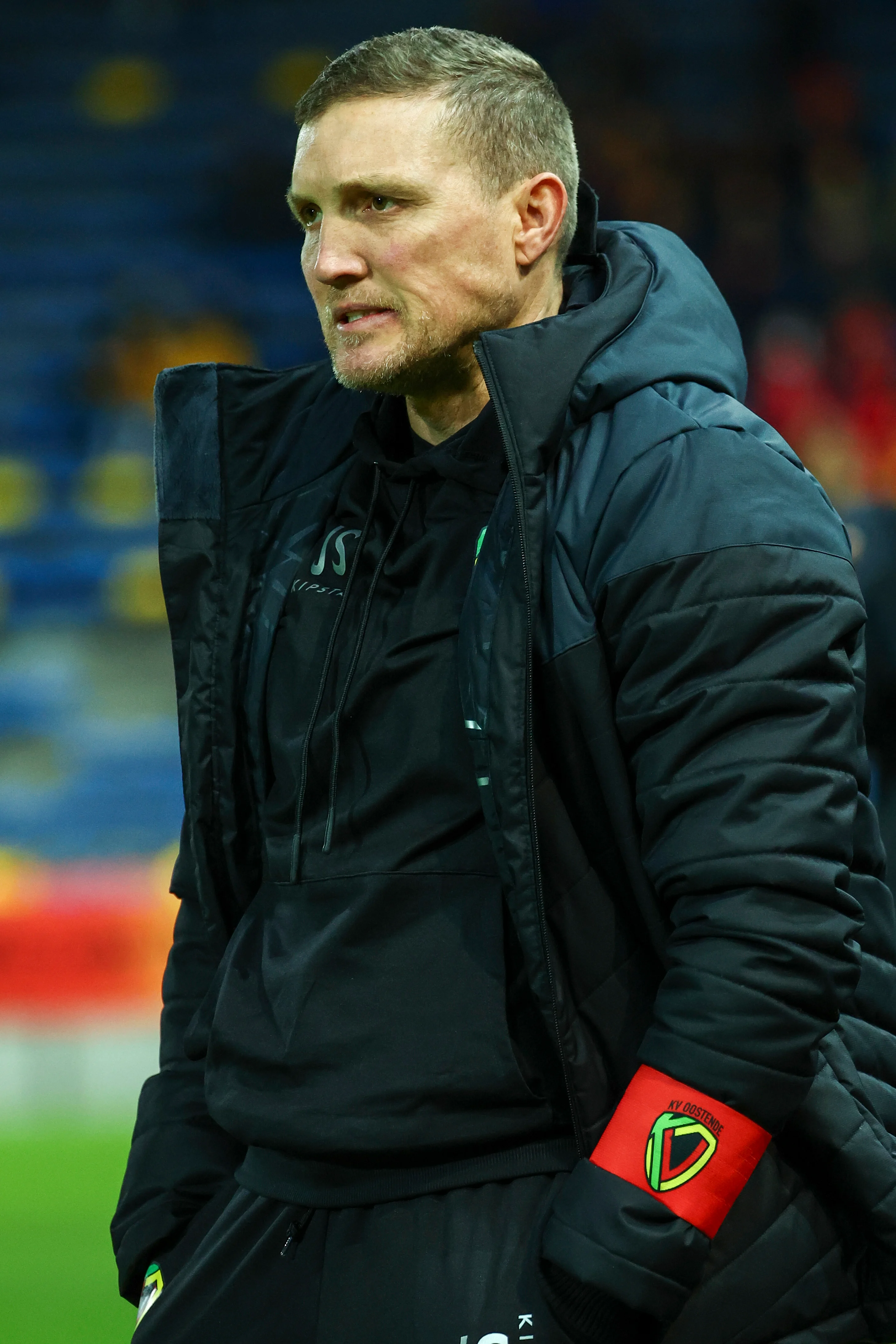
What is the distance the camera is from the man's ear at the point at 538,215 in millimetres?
1788

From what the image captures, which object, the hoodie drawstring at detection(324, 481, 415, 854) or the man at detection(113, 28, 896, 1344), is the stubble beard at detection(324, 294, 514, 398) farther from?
the hoodie drawstring at detection(324, 481, 415, 854)

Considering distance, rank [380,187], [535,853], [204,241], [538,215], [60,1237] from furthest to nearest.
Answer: [204,241], [60,1237], [538,215], [380,187], [535,853]

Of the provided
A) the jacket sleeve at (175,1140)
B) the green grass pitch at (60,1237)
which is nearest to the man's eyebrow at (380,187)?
the jacket sleeve at (175,1140)

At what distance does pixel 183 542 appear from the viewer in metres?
1.94

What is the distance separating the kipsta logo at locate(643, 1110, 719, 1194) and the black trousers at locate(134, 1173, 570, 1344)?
0.17 meters

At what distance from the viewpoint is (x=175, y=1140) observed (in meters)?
1.85

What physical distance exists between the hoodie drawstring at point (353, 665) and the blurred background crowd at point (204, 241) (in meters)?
4.68

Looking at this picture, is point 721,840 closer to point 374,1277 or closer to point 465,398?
point 374,1277

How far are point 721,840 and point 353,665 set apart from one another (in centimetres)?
50

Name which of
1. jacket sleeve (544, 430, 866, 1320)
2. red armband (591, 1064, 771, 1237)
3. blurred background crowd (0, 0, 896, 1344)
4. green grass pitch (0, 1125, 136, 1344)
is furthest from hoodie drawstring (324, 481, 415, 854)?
blurred background crowd (0, 0, 896, 1344)

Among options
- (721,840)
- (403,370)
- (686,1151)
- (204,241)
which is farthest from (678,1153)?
(204,241)

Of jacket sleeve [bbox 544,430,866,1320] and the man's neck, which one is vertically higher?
the man's neck

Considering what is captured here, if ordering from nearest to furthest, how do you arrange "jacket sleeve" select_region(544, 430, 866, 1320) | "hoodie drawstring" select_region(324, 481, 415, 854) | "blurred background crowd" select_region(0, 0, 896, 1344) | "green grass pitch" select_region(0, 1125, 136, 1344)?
"jacket sleeve" select_region(544, 430, 866, 1320) < "hoodie drawstring" select_region(324, 481, 415, 854) < "green grass pitch" select_region(0, 1125, 136, 1344) < "blurred background crowd" select_region(0, 0, 896, 1344)

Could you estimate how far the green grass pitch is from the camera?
344 centimetres
